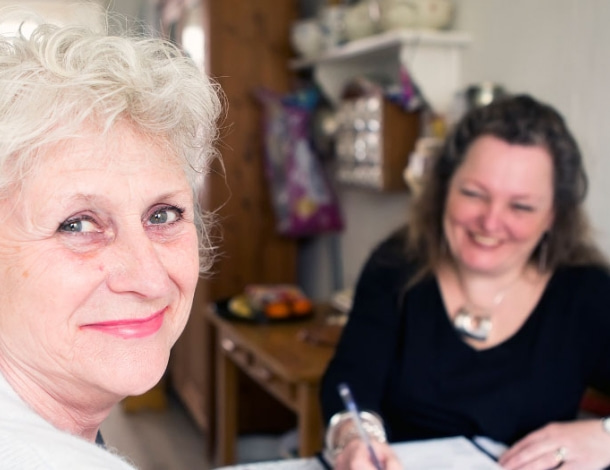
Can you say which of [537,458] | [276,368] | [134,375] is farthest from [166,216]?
[276,368]

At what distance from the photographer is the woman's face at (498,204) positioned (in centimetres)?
144

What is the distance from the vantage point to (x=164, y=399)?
3.69 m

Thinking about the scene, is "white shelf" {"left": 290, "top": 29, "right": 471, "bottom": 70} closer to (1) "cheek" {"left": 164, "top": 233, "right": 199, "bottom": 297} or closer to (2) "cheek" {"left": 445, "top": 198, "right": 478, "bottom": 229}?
(2) "cheek" {"left": 445, "top": 198, "right": 478, "bottom": 229}

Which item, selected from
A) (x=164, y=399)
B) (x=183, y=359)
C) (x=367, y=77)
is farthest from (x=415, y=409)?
(x=164, y=399)

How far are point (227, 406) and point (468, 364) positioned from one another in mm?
1409

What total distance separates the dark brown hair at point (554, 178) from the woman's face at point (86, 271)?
0.98 metres

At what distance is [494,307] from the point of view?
5.03 feet

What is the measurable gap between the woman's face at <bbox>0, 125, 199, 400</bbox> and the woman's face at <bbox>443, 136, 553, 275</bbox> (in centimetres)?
93

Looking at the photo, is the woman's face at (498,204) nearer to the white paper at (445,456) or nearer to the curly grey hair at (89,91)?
the white paper at (445,456)

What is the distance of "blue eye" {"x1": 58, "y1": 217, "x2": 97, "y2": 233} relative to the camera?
25.1 inches

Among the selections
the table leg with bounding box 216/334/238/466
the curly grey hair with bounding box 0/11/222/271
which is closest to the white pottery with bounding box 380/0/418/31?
the table leg with bounding box 216/334/238/466

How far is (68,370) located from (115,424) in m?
2.92

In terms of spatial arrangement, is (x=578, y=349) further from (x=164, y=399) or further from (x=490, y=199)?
(x=164, y=399)

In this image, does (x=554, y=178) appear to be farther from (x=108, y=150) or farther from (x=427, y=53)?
(x=108, y=150)
